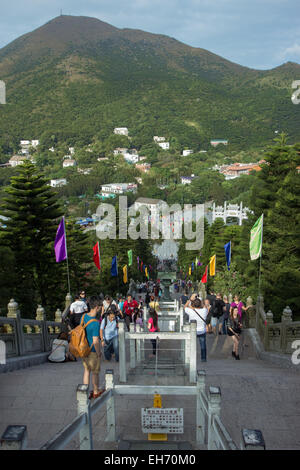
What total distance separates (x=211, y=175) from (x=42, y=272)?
133555mm

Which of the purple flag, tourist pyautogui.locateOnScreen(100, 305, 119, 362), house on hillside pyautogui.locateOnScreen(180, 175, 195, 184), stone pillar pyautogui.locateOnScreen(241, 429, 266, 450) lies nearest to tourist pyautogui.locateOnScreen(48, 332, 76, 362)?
tourist pyautogui.locateOnScreen(100, 305, 119, 362)

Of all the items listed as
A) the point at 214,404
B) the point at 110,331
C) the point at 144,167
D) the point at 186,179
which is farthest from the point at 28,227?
the point at 144,167

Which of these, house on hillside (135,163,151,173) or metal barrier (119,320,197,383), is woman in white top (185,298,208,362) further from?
house on hillside (135,163,151,173)

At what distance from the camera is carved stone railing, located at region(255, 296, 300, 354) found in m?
8.67

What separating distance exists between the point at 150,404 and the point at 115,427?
3.60ft

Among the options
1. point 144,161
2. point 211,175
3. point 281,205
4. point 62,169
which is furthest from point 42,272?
point 144,161

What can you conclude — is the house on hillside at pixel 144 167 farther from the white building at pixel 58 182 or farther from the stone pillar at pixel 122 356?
the stone pillar at pixel 122 356

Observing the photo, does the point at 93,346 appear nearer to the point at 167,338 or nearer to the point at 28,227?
the point at 167,338

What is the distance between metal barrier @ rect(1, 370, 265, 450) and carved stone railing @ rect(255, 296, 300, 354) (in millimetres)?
5020

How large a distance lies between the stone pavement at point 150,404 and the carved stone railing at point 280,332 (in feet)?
5.59

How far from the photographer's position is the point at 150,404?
5344 millimetres

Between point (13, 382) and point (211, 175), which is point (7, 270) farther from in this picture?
point (211, 175)

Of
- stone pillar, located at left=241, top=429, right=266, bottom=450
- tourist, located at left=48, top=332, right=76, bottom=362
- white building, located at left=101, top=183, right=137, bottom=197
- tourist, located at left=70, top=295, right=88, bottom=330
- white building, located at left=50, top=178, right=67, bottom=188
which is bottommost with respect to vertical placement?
tourist, located at left=48, top=332, right=76, bottom=362

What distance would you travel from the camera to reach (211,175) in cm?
14750
